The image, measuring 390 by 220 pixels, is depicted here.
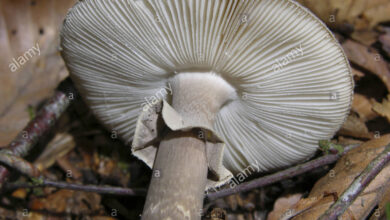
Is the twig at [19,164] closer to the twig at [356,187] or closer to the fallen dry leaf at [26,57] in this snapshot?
→ the fallen dry leaf at [26,57]

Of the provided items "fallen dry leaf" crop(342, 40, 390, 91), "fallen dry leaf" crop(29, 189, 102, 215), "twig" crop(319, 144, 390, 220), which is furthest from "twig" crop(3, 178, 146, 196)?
"fallen dry leaf" crop(342, 40, 390, 91)

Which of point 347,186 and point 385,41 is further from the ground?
point 385,41

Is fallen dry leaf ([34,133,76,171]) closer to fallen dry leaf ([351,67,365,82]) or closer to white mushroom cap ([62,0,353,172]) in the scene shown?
white mushroom cap ([62,0,353,172])

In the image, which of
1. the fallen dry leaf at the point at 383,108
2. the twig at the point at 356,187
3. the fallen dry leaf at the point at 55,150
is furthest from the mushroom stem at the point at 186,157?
the fallen dry leaf at the point at 55,150

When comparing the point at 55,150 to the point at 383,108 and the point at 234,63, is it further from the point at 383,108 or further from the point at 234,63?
the point at 383,108

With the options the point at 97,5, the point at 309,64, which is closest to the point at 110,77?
the point at 97,5

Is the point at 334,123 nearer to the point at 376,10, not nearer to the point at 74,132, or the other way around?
the point at 376,10

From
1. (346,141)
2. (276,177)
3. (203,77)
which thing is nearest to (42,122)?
(203,77)
